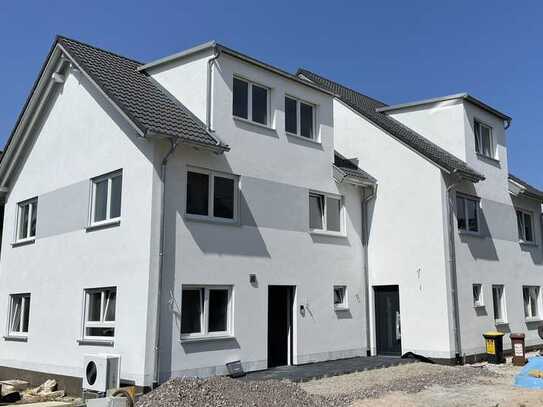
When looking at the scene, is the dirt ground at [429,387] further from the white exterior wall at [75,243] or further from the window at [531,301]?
the window at [531,301]

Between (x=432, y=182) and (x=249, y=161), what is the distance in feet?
20.1

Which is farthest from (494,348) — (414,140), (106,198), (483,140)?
(106,198)

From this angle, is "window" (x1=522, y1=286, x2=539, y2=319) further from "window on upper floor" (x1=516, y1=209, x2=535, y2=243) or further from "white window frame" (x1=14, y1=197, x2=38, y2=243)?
"white window frame" (x1=14, y1=197, x2=38, y2=243)

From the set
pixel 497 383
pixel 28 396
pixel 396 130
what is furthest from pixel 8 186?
pixel 497 383

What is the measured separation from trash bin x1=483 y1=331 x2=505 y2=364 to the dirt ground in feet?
4.10

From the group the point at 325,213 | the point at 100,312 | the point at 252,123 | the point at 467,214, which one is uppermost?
the point at 252,123

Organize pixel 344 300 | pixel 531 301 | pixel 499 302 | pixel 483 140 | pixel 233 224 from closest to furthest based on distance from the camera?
pixel 233 224 → pixel 344 300 → pixel 499 302 → pixel 483 140 → pixel 531 301

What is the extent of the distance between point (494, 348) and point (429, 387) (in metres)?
5.19

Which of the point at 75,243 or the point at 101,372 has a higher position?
the point at 75,243

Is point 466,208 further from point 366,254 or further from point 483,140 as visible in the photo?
point 366,254

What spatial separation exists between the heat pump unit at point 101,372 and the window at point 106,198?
10.9 feet

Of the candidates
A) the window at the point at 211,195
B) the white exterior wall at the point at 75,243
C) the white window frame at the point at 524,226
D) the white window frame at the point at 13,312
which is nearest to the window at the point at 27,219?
the white exterior wall at the point at 75,243

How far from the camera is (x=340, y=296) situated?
57.8 feet

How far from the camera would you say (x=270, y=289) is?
15.6 m
